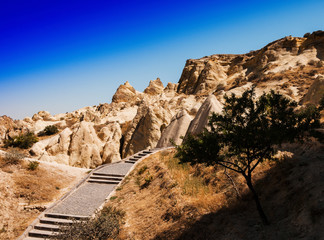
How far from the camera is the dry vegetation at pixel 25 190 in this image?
1102cm

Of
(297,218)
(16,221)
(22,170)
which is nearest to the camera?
(297,218)

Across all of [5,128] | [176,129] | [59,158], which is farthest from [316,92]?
[5,128]

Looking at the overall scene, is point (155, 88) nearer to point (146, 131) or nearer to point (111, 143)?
point (146, 131)

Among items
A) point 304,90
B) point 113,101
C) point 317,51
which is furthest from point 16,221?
point 113,101

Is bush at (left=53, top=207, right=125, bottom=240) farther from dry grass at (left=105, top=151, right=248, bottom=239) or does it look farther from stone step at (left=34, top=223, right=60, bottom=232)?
stone step at (left=34, top=223, right=60, bottom=232)

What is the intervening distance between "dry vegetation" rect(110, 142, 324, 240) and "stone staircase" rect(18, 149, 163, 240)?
55.9 inches

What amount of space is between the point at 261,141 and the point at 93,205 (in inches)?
389

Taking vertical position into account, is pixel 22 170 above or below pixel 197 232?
above

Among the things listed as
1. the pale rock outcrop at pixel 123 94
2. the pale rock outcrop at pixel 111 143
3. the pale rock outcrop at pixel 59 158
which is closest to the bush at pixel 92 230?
the pale rock outcrop at pixel 59 158

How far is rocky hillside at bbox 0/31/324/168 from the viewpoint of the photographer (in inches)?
939

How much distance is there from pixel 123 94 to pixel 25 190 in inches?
2447

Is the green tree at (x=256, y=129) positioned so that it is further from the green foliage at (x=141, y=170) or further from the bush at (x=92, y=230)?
the green foliage at (x=141, y=170)

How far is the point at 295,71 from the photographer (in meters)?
40.5

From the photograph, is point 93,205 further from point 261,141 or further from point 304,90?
point 304,90
